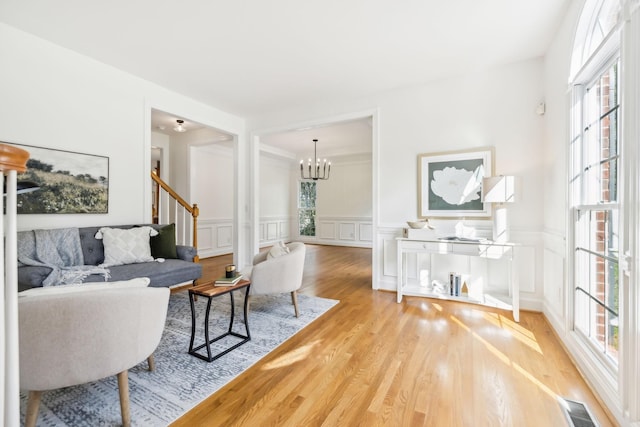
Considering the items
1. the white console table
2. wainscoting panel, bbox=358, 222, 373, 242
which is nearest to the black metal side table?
the white console table

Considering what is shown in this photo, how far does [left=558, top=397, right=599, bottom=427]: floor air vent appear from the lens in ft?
4.79

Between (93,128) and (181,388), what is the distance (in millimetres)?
3078

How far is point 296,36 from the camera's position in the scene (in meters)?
2.72

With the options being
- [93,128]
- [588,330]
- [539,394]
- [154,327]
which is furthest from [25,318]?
[588,330]

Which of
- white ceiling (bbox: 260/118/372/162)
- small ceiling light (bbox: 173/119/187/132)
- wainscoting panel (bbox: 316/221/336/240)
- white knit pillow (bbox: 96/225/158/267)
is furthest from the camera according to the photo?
wainscoting panel (bbox: 316/221/336/240)

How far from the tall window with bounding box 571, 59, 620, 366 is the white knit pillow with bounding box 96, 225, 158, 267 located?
3.98 meters

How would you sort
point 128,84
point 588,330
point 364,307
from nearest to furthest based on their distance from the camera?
point 588,330 < point 364,307 < point 128,84

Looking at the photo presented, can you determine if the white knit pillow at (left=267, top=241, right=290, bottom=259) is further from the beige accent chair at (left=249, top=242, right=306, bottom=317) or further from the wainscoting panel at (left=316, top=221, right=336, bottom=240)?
the wainscoting panel at (left=316, top=221, right=336, bottom=240)

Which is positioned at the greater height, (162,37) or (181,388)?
(162,37)

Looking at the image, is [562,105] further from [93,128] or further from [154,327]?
[93,128]

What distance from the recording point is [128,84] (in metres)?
3.53

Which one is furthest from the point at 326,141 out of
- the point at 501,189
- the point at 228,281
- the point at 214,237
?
the point at 228,281

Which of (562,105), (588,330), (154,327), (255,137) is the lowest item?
(588,330)

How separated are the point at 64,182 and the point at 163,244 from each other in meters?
1.16
